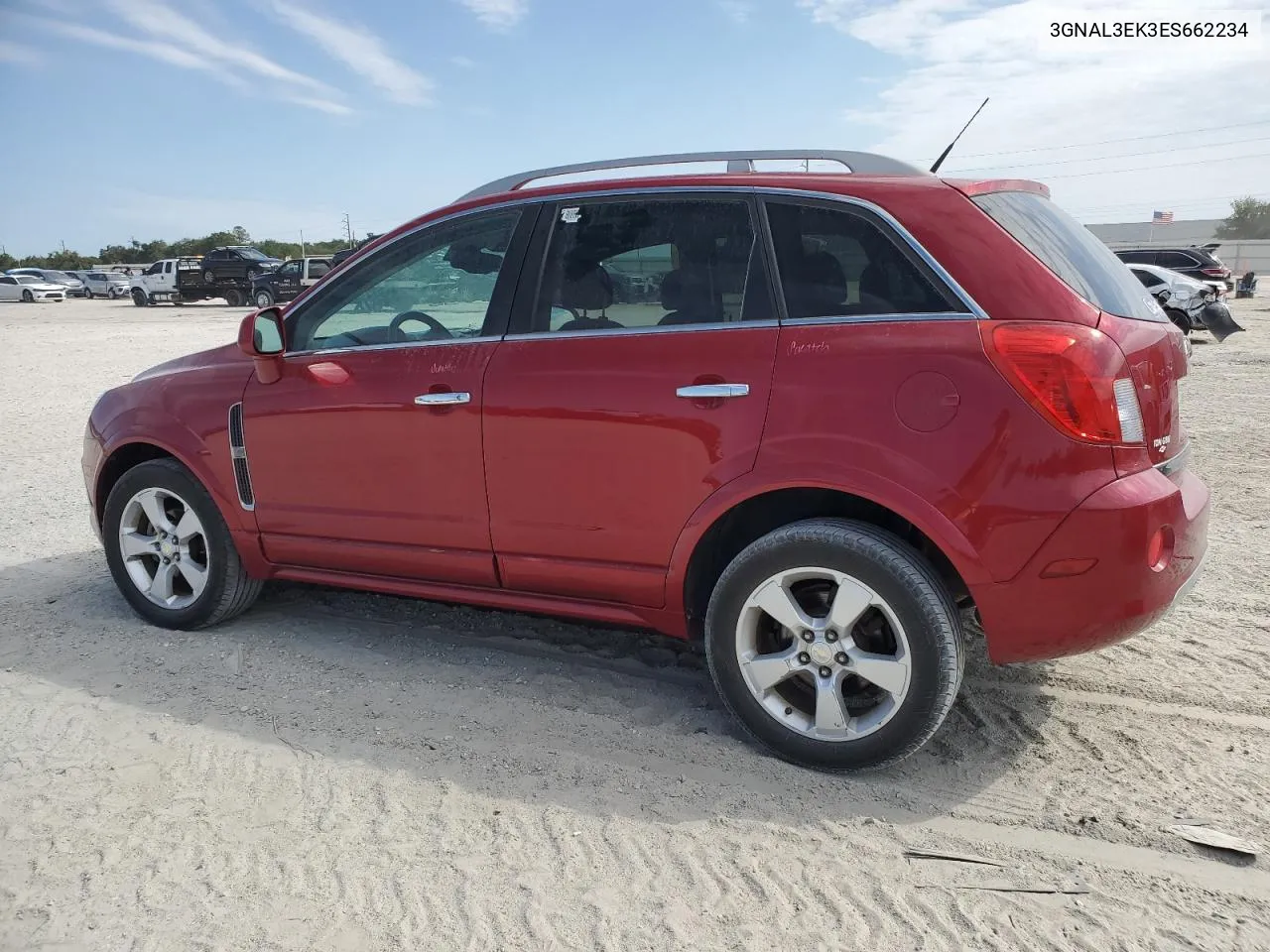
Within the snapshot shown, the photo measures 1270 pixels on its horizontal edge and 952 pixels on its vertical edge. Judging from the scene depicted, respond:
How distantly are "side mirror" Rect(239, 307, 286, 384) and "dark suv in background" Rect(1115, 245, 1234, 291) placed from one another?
23370 mm

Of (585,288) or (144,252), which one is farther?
(144,252)

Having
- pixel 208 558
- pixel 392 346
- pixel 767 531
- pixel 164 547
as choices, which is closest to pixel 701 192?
pixel 767 531

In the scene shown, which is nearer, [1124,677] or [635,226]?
[635,226]

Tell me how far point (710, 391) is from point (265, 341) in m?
1.98

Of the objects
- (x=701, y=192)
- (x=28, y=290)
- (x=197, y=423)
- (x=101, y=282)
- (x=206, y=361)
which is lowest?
(x=197, y=423)

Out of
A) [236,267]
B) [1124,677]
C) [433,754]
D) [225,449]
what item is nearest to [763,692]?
[433,754]

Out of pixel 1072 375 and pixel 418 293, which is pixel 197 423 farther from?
pixel 1072 375

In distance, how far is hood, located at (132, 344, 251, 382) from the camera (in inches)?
171

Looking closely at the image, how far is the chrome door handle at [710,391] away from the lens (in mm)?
3146

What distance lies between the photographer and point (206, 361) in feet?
14.5

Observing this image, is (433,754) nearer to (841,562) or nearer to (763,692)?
(763,692)

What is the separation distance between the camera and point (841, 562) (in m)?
3.01

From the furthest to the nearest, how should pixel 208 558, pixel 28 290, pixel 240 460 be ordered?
pixel 28 290, pixel 208 558, pixel 240 460

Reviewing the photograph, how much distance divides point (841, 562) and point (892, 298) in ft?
2.72
